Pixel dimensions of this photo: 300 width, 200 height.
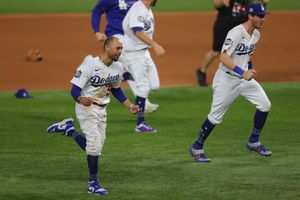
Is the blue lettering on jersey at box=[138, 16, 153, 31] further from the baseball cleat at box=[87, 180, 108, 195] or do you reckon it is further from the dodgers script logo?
the baseball cleat at box=[87, 180, 108, 195]

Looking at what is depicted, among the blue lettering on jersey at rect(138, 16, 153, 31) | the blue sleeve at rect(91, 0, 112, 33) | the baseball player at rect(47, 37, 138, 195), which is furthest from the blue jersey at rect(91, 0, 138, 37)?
the baseball player at rect(47, 37, 138, 195)

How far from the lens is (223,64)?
11.3 meters

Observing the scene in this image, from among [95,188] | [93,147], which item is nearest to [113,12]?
[93,147]

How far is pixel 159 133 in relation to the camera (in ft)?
45.1

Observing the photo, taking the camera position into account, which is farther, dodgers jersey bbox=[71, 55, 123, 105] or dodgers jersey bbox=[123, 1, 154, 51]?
dodgers jersey bbox=[123, 1, 154, 51]

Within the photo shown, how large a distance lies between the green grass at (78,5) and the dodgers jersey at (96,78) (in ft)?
70.7

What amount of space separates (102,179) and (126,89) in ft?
25.5

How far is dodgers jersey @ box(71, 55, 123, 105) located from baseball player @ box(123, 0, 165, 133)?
121 inches

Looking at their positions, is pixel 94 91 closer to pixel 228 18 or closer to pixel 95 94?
pixel 95 94

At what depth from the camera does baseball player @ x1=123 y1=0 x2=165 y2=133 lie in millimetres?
13734

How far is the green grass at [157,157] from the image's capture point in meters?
10.1

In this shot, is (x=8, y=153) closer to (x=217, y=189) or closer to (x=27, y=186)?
(x=27, y=186)

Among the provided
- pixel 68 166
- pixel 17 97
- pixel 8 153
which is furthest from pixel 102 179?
pixel 17 97

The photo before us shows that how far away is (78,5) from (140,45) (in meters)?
20.3
